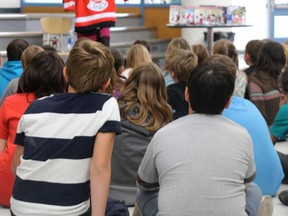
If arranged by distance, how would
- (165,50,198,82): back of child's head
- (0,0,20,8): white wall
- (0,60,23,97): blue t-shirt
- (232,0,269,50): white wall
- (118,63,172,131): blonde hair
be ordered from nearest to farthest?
(118,63,172,131): blonde hair → (165,50,198,82): back of child's head → (0,60,23,97): blue t-shirt → (0,0,20,8): white wall → (232,0,269,50): white wall

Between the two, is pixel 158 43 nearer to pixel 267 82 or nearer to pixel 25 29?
pixel 25 29

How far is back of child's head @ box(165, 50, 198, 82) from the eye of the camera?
420 cm

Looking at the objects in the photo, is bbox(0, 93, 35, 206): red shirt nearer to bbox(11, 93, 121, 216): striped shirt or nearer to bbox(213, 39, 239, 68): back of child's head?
bbox(11, 93, 121, 216): striped shirt

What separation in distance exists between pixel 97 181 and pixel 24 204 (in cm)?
29

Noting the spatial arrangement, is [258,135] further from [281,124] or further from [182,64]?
[182,64]

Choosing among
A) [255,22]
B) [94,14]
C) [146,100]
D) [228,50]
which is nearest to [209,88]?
[146,100]

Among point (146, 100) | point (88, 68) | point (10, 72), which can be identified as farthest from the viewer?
point (10, 72)

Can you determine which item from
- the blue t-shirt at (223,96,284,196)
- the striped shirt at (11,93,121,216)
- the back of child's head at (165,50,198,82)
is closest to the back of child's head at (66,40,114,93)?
the striped shirt at (11,93,121,216)

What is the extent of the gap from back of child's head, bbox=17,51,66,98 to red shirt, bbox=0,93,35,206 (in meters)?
0.09

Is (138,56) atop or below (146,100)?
atop

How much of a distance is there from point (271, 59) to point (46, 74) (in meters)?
2.21

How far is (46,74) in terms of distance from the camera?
10.2 ft

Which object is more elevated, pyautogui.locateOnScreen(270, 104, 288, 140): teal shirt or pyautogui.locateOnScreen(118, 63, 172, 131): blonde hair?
pyautogui.locateOnScreen(118, 63, 172, 131): blonde hair

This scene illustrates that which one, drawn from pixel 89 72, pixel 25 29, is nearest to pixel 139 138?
pixel 89 72
